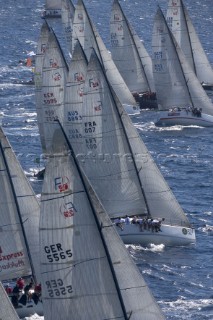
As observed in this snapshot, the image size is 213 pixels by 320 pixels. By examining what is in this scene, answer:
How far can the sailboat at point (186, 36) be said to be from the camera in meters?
129

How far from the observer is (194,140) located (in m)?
114

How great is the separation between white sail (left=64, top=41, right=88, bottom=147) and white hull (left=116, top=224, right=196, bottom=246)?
6.63 meters

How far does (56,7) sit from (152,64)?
8279cm

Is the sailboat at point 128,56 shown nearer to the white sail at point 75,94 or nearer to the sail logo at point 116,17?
the sail logo at point 116,17

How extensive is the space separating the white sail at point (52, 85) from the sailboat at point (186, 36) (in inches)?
1462

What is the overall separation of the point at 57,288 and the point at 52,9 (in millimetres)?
144529

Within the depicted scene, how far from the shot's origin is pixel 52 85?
9319cm

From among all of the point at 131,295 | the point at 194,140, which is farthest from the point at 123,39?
the point at 131,295

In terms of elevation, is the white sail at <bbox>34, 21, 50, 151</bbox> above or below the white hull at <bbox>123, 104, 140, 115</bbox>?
above

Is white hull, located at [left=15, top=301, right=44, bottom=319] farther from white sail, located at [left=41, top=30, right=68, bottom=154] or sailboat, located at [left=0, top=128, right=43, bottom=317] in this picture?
white sail, located at [left=41, top=30, right=68, bottom=154]

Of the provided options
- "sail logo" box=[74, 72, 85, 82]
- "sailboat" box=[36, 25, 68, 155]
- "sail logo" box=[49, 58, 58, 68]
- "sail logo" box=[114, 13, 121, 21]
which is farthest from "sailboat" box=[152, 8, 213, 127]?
"sail logo" box=[74, 72, 85, 82]

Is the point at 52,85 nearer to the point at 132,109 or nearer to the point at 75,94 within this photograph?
the point at 75,94

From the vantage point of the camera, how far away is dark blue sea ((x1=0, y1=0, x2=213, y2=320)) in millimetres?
72875

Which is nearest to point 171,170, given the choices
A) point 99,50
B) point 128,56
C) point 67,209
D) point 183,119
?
point 183,119
